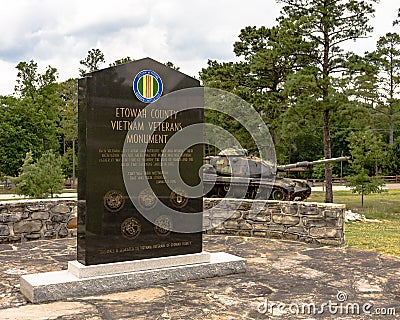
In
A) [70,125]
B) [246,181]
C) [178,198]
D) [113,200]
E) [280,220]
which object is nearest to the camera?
[113,200]

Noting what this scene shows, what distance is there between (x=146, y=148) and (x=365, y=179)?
16412mm

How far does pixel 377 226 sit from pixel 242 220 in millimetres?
7654

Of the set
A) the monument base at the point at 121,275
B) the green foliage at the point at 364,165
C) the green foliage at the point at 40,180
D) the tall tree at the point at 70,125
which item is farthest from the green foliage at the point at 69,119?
the monument base at the point at 121,275

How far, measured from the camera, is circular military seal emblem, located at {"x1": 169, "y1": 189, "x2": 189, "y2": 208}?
19.4 ft

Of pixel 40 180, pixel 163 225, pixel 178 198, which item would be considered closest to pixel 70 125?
pixel 40 180

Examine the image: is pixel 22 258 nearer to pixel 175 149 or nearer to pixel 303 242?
pixel 175 149

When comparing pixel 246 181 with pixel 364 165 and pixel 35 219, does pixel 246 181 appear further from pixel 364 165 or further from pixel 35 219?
pixel 35 219

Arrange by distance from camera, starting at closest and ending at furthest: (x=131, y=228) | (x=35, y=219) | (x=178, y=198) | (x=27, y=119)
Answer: (x=131, y=228) → (x=178, y=198) → (x=35, y=219) → (x=27, y=119)

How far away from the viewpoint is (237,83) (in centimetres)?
2205

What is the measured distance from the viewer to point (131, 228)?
5566mm

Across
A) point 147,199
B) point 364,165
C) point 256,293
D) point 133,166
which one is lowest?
point 256,293

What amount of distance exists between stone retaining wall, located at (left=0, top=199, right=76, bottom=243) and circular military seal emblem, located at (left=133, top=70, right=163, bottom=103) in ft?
11.4

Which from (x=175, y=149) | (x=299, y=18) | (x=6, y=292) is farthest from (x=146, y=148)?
(x=299, y=18)

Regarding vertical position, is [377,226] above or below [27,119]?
below
